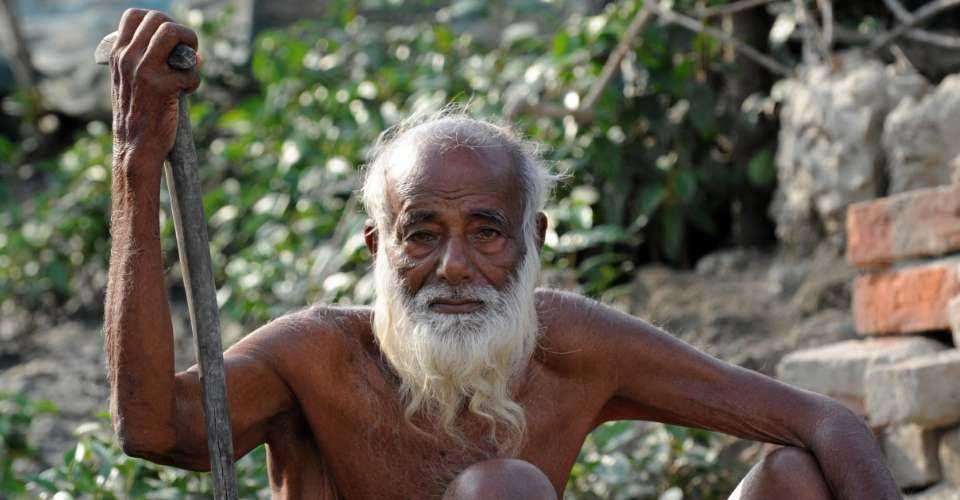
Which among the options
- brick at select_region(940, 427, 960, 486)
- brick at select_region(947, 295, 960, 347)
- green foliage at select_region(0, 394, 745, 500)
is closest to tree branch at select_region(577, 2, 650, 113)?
green foliage at select_region(0, 394, 745, 500)

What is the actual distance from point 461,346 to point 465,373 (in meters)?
0.07

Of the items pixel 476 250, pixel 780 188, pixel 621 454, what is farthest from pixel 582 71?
pixel 476 250

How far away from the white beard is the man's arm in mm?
208

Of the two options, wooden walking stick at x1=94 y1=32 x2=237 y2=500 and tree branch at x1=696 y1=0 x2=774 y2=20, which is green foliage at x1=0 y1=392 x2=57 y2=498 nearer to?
wooden walking stick at x1=94 y1=32 x2=237 y2=500

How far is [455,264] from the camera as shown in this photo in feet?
→ 10.3

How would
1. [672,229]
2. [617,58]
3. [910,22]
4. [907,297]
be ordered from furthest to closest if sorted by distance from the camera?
[672,229], [617,58], [910,22], [907,297]

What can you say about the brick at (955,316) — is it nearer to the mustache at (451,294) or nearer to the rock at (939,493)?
the rock at (939,493)

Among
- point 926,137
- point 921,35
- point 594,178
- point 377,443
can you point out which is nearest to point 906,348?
point 926,137

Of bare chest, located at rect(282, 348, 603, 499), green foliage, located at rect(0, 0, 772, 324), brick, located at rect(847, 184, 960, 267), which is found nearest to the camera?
bare chest, located at rect(282, 348, 603, 499)

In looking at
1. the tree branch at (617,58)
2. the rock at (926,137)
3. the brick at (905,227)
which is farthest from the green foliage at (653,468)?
the tree branch at (617,58)

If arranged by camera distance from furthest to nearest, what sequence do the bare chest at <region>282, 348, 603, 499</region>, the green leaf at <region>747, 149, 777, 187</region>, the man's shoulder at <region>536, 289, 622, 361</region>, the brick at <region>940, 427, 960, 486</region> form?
the green leaf at <region>747, 149, 777, 187</region> < the brick at <region>940, 427, 960, 486</region> < the man's shoulder at <region>536, 289, 622, 361</region> < the bare chest at <region>282, 348, 603, 499</region>

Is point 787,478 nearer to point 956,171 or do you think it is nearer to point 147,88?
point 147,88

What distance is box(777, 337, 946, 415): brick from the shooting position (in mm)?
4453

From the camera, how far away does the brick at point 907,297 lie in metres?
4.44
